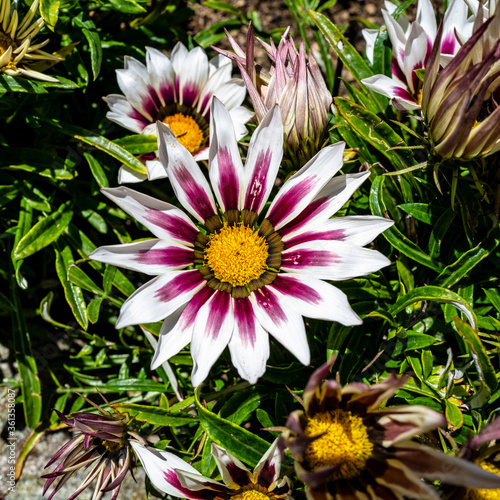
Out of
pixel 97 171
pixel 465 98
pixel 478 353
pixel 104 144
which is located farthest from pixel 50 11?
pixel 478 353

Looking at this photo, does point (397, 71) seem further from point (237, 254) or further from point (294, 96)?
point (237, 254)

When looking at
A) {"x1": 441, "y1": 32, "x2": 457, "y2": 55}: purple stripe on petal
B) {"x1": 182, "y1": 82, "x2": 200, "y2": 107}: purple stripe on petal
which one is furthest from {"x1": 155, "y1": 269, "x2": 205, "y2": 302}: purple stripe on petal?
{"x1": 441, "y1": 32, "x2": 457, "y2": 55}: purple stripe on petal

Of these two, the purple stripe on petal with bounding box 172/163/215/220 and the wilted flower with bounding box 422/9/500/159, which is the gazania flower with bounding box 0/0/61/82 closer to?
the purple stripe on petal with bounding box 172/163/215/220

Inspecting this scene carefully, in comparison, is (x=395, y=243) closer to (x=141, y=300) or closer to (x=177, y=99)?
(x=141, y=300)

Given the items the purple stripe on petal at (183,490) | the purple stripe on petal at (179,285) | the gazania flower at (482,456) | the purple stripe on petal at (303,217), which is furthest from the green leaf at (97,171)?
the gazania flower at (482,456)

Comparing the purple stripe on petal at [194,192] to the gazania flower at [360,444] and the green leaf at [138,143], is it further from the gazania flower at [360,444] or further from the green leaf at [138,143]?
the gazania flower at [360,444]

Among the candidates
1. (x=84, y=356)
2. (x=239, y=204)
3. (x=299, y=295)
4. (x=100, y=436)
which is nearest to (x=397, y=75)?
(x=239, y=204)
